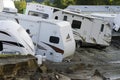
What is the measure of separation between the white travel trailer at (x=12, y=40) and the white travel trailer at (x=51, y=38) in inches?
90.4

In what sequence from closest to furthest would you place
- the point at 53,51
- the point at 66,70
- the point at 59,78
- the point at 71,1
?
the point at 59,78
the point at 66,70
the point at 53,51
the point at 71,1

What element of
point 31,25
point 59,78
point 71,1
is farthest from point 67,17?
point 71,1

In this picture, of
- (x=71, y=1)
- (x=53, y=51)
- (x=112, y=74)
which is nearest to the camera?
(x=112, y=74)

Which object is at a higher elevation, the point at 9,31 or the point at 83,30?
the point at 9,31

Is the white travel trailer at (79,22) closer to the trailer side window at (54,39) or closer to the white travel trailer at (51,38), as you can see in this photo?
the white travel trailer at (51,38)

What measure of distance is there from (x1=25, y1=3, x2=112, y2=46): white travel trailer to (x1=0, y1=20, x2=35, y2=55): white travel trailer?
282 inches

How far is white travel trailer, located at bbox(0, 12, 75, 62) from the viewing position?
20.7 meters

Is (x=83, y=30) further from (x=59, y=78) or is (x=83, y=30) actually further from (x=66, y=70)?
(x=59, y=78)

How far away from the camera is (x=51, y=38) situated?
69.0 ft

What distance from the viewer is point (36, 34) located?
21328 mm

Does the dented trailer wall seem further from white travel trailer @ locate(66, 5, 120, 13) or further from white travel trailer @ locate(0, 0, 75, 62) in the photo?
white travel trailer @ locate(66, 5, 120, 13)

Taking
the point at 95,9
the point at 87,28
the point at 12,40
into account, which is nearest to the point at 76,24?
the point at 87,28

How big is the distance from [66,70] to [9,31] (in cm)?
316

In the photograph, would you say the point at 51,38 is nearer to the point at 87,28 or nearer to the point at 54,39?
the point at 54,39
